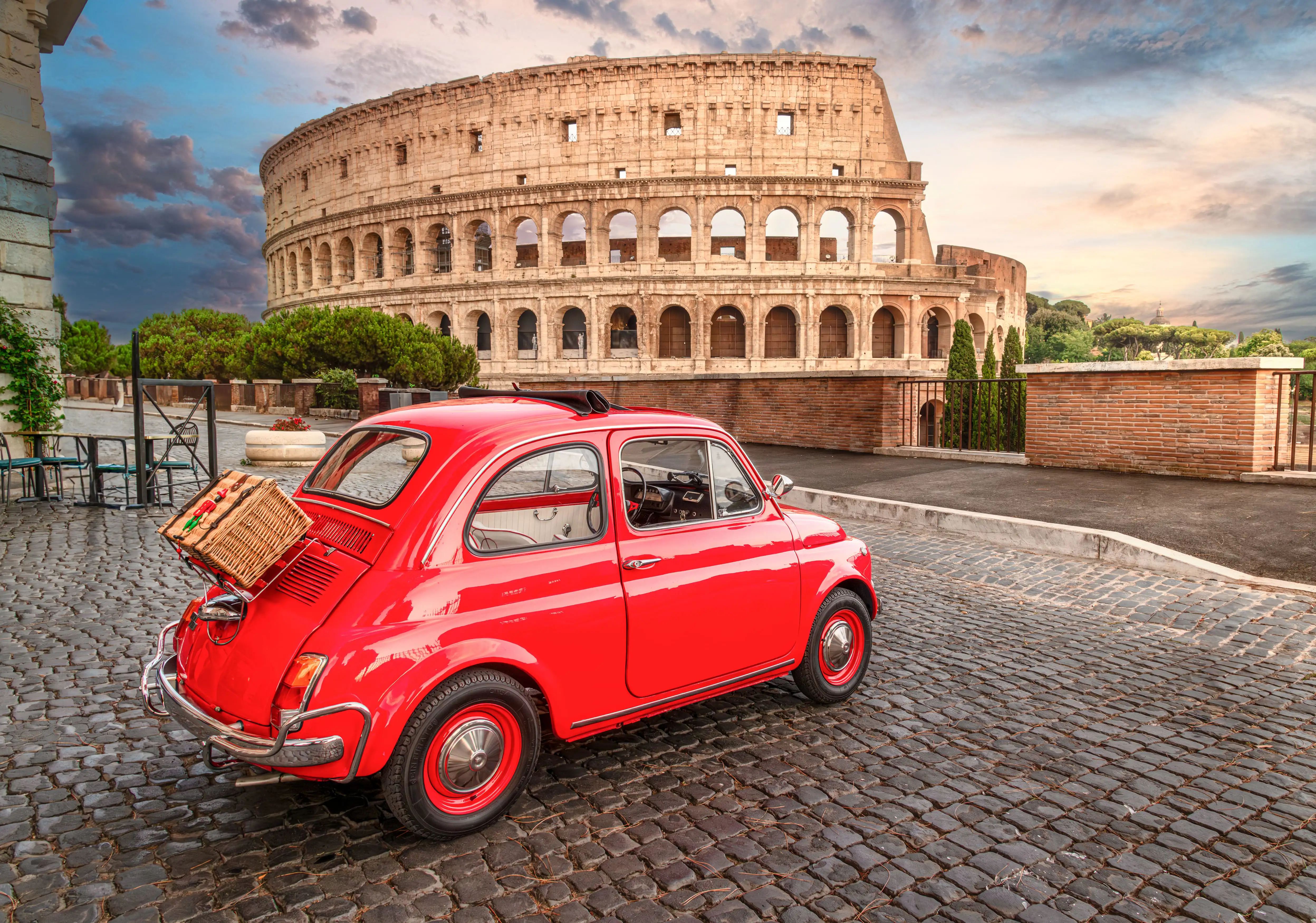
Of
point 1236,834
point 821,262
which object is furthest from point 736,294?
point 1236,834

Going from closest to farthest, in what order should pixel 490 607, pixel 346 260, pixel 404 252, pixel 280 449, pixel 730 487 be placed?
pixel 490 607
pixel 730 487
pixel 280 449
pixel 404 252
pixel 346 260

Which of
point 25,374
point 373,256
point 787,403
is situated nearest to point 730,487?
point 25,374

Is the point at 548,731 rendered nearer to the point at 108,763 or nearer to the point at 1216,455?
the point at 108,763

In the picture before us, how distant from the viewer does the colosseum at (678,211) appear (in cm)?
4238

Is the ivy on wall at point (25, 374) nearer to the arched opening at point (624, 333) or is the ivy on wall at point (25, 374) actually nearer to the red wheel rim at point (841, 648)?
the red wheel rim at point (841, 648)

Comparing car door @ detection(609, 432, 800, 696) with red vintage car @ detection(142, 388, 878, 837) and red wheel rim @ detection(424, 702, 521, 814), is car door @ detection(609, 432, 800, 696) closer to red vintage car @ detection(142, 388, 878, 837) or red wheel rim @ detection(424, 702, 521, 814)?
red vintage car @ detection(142, 388, 878, 837)

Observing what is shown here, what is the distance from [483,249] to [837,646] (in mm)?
47885

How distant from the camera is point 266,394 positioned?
94.9ft

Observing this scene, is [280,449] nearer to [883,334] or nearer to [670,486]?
[670,486]

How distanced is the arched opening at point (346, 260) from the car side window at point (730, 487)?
165 ft

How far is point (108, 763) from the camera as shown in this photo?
11.1 feet

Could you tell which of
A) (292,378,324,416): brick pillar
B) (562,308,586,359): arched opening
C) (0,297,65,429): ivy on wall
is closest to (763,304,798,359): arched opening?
(562,308,586,359): arched opening

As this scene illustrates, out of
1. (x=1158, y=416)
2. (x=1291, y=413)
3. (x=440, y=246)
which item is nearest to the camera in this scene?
Answer: (x=1291, y=413)

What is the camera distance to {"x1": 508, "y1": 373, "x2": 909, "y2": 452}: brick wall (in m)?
15.7
